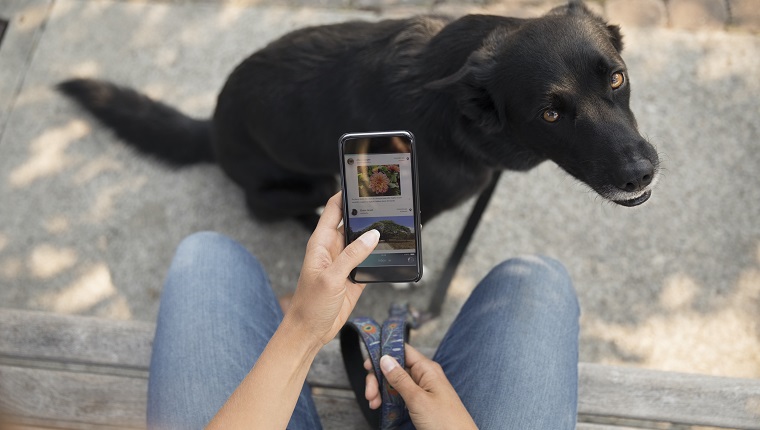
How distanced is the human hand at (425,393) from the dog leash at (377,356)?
0.04m

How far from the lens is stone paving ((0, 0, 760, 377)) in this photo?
2.62m

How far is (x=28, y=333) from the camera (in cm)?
216

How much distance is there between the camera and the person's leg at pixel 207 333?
5.57ft

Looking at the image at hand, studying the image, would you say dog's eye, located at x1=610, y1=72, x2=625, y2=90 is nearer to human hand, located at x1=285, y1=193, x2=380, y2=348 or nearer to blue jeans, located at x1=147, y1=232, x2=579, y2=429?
blue jeans, located at x1=147, y1=232, x2=579, y2=429

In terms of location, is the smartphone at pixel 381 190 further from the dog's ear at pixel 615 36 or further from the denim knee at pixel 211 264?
the dog's ear at pixel 615 36

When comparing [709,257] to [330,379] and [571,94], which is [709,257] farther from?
[330,379]

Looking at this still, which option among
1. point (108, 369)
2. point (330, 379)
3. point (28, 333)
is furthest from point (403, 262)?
point (28, 333)

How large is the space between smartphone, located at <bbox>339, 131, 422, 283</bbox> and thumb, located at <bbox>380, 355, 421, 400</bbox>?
23 centimetres

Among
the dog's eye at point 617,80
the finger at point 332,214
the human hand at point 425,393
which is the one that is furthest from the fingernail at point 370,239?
the dog's eye at point 617,80

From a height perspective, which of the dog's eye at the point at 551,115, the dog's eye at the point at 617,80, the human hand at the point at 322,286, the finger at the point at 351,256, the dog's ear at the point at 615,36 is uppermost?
the dog's ear at the point at 615,36

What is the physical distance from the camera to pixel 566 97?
176 centimetres

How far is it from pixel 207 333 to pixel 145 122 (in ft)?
4.21

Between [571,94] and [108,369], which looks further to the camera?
[108,369]

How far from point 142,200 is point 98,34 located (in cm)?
103
